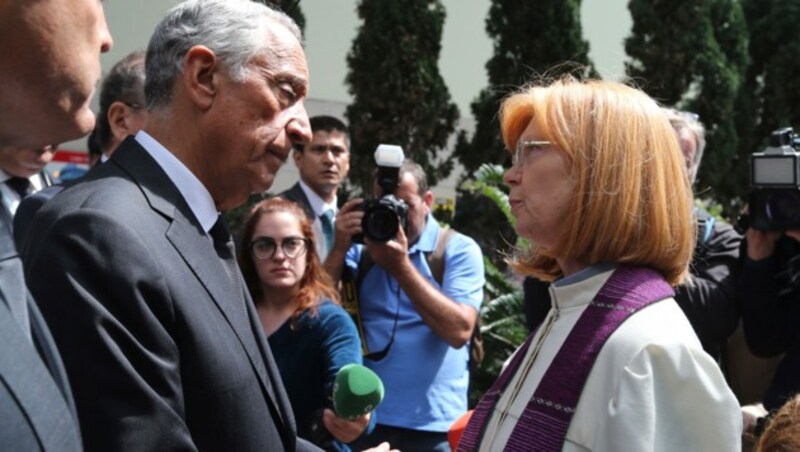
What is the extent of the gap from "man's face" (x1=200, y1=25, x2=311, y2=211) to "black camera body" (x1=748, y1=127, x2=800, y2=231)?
2026 mm

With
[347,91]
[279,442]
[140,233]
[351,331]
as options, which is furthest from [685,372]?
[347,91]

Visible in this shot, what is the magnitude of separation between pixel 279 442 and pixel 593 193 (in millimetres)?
856

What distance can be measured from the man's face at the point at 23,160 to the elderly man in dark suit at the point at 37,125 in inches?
77.8

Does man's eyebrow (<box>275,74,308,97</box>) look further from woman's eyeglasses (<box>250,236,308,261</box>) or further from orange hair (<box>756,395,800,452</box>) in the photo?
woman's eyeglasses (<box>250,236,308,261</box>)

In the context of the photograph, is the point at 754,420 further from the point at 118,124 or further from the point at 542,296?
the point at 118,124

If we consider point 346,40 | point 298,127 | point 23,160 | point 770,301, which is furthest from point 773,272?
point 346,40

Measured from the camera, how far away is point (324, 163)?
5.22m

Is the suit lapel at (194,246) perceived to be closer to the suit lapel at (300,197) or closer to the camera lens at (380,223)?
the camera lens at (380,223)

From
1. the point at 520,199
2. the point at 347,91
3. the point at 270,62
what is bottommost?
the point at 347,91

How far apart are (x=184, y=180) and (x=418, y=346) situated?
2597mm

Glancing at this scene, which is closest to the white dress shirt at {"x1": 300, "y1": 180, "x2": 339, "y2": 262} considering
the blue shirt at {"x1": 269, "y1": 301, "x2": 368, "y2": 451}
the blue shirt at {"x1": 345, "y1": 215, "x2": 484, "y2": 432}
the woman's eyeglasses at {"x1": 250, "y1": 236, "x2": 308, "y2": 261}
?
the blue shirt at {"x1": 345, "y1": 215, "x2": 484, "y2": 432}

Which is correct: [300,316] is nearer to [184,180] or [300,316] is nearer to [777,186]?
[184,180]

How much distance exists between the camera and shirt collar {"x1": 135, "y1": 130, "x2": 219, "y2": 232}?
2.27 m

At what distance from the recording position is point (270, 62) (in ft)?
7.80
